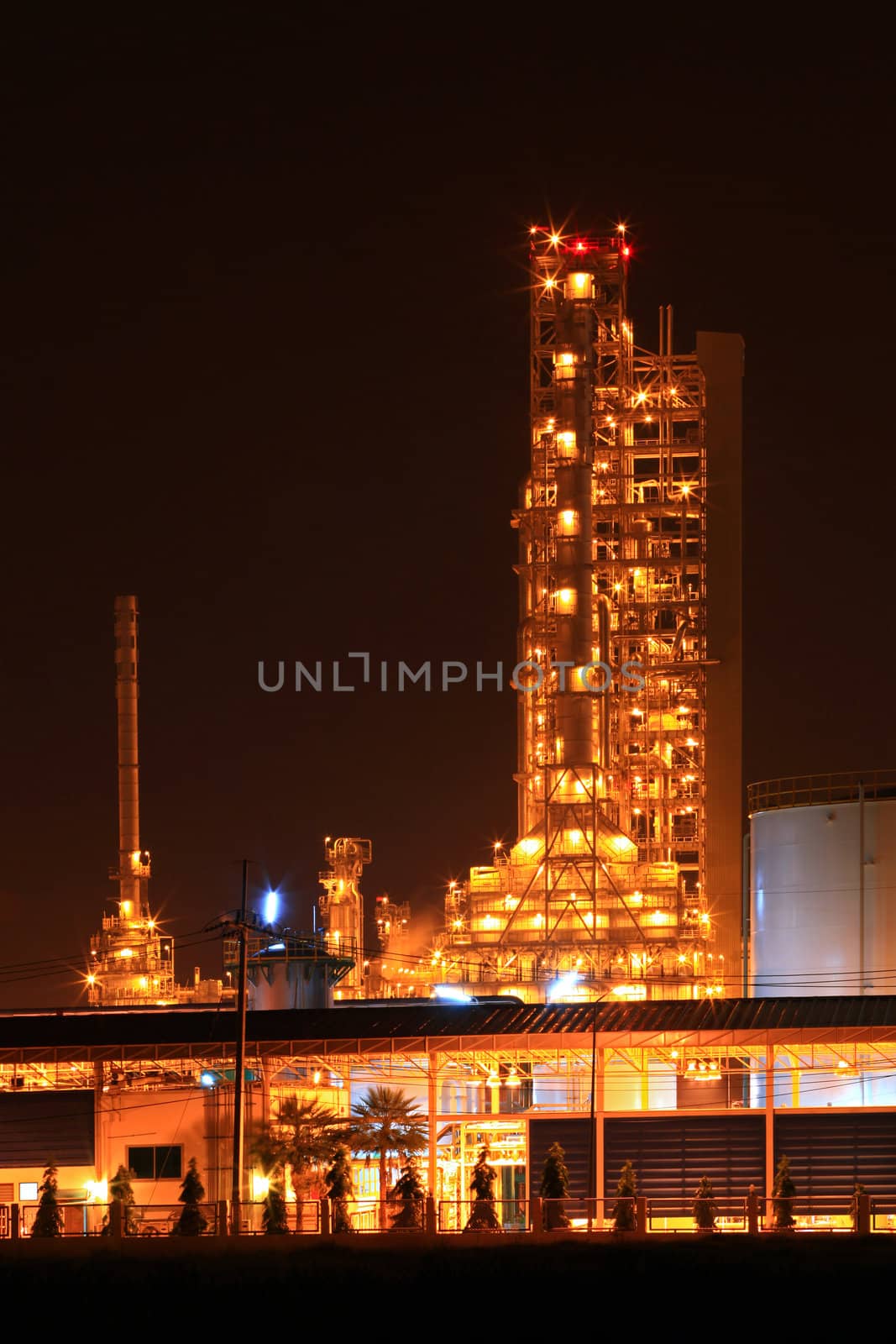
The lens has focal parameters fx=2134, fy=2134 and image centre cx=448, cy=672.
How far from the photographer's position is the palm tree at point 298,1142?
51.6 metres

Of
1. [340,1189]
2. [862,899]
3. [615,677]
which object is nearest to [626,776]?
[615,677]

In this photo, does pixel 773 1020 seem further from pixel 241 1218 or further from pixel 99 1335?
pixel 99 1335

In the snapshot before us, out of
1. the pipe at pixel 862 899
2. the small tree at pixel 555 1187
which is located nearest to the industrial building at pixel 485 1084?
the small tree at pixel 555 1187

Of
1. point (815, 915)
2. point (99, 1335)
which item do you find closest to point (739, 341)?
point (815, 915)

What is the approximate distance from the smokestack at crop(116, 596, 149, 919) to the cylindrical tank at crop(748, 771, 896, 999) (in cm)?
3672

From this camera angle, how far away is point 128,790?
98812 mm

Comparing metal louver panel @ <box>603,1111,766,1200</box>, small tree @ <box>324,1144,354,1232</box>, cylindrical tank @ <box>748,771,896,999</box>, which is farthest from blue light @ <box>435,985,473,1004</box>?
small tree @ <box>324,1144,354,1232</box>

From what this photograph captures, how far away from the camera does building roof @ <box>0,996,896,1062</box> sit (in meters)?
49.6

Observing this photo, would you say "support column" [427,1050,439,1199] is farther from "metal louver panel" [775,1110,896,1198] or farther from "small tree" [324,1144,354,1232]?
"metal louver panel" [775,1110,896,1198]

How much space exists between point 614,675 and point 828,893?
18.1m

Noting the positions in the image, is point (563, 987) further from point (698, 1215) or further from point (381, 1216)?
point (381, 1216)

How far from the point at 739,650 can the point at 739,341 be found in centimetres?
1322

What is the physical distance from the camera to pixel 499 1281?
3484 cm

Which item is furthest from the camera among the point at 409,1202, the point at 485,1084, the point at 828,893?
the point at 828,893
